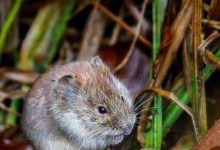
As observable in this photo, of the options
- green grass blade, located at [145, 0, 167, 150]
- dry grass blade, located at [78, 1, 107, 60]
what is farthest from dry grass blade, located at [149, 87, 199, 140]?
dry grass blade, located at [78, 1, 107, 60]

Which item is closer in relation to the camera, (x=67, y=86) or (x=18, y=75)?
(x=67, y=86)

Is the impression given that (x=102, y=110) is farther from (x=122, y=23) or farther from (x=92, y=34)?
(x=92, y=34)

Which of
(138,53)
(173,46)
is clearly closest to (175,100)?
(173,46)

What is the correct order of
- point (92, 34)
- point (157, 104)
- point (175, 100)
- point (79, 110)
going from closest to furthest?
point (79, 110) < point (175, 100) < point (157, 104) < point (92, 34)

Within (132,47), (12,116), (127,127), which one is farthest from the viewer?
(12,116)

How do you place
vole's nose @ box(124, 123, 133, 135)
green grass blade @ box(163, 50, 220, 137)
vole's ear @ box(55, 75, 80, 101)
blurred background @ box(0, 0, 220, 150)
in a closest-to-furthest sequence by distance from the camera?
vole's nose @ box(124, 123, 133, 135) → vole's ear @ box(55, 75, 80, 101) → blurred background @ box(0, 0, 220, 150) → green grass blade @ box(163, 50, 220, 137)

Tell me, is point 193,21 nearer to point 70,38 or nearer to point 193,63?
point 193,63

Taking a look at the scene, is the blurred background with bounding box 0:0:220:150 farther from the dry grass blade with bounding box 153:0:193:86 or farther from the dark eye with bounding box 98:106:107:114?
the dark eye with bounding box 98:106:107:114
